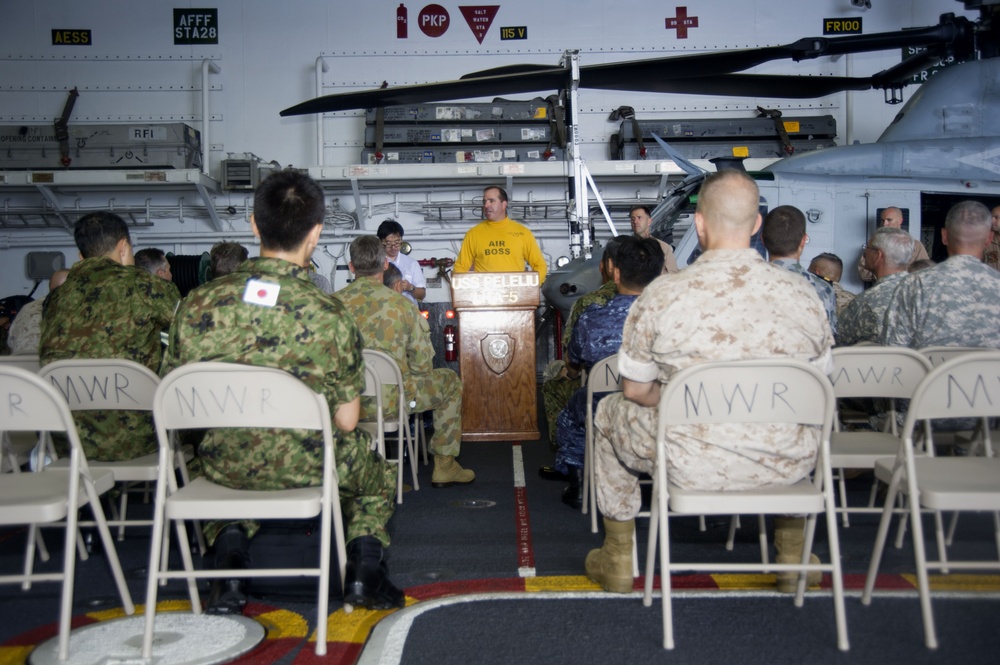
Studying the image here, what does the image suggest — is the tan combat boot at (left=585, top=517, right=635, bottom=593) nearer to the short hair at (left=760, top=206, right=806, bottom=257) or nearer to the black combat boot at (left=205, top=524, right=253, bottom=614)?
the black combat boot at (left=205, top=524, right=253, bottom=614)

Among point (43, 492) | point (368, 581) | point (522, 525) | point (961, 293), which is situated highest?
point (961, 293)

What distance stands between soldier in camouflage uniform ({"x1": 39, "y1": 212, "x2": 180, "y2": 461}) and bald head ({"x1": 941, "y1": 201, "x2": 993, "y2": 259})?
10.6 ft

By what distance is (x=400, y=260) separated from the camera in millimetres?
6469

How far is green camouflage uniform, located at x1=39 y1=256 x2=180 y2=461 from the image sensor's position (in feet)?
9.51

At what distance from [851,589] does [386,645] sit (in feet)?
4.76

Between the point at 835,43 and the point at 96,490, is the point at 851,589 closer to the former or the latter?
the point at 96,490

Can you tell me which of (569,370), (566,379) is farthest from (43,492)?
(566,379)

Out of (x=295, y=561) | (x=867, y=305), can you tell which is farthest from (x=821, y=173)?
Answer: (x=295, y=561)

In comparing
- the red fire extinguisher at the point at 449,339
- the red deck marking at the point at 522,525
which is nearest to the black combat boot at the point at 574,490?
the red deck marking at the point at 522,525

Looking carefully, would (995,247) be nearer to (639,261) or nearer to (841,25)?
(639,261)

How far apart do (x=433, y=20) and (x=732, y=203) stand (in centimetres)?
794

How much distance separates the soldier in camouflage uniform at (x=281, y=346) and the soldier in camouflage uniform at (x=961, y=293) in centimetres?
241

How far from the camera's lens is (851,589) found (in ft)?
8.25

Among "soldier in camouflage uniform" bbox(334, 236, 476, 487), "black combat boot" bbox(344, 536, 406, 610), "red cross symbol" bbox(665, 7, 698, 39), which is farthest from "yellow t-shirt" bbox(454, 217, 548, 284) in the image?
"red cross symbol" bbox(665, 7, 698, 39)
